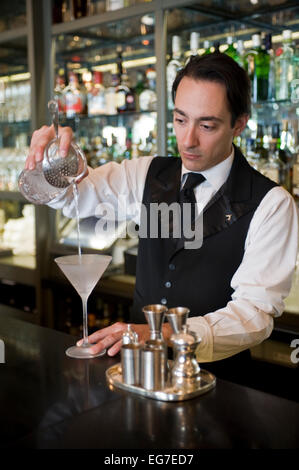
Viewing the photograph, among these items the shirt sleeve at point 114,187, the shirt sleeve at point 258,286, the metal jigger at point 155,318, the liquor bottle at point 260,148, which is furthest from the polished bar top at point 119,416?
the liquor bottle at point 260,148

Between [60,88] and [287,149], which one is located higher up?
[60,88]

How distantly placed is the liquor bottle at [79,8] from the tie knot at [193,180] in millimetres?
1891

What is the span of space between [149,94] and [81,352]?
211cm

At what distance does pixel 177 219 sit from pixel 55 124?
1.87 feet

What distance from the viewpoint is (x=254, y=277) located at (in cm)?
164

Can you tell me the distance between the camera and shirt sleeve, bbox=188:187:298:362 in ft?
4.95

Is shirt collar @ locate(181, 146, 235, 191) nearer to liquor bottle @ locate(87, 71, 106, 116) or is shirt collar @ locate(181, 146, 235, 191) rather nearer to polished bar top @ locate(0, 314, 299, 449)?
polished bar top @ locate(0, 314, 299, 449)

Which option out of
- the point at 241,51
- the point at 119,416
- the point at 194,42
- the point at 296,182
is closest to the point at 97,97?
the point at 194,42

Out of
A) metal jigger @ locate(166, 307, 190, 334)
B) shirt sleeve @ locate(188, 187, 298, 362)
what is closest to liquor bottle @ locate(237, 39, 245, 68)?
shirt sleeve @ locate(188, 187, 298, 362)

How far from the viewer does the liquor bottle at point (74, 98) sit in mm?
3533

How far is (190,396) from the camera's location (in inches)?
45.4

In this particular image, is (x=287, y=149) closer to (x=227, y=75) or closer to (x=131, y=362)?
(x=227, y=75)
